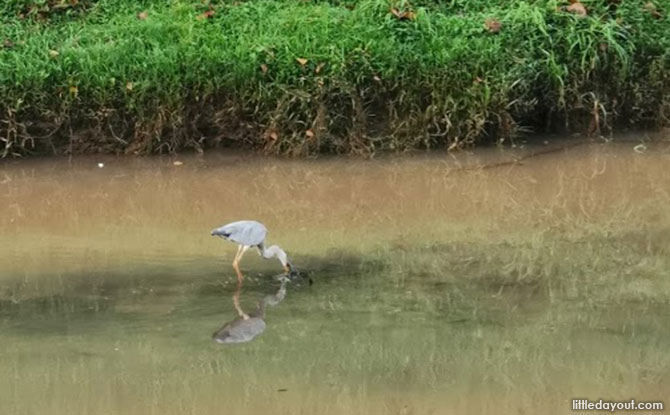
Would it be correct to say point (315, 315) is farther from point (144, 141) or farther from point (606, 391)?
point (144, 141)

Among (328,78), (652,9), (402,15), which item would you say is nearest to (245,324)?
(328,78)

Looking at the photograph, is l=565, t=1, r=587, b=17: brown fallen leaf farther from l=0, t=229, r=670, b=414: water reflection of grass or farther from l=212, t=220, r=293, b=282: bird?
l=212, t=220, r=293, b=282: bird

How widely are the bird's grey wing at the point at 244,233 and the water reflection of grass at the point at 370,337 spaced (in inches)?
11.1

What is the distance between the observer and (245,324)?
16.9ft

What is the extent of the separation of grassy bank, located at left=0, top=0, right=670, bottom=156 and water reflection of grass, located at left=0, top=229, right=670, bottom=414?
79.8 inches

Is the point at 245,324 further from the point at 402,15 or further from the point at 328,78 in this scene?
the point at 402,15

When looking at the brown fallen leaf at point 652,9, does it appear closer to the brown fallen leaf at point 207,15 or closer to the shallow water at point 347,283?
the shallow water at point 347,283

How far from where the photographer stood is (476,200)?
7160mm

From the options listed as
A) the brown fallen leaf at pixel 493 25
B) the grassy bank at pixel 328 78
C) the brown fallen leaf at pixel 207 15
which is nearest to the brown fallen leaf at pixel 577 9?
the grassy bank at pixel 328 78

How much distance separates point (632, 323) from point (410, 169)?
2.85 metres

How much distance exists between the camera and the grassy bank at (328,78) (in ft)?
25.7

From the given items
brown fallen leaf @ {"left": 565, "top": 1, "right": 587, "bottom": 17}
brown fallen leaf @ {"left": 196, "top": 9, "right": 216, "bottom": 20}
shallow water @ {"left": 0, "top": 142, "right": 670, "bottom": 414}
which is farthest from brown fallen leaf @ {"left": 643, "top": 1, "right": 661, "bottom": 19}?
brown fallen leaf @ {"left": 196, "top": 9, "right": 216, "bottom": 20}

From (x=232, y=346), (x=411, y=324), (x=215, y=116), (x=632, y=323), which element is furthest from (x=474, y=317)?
(x=215, y=116)

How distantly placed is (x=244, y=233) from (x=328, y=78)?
9.00ft
